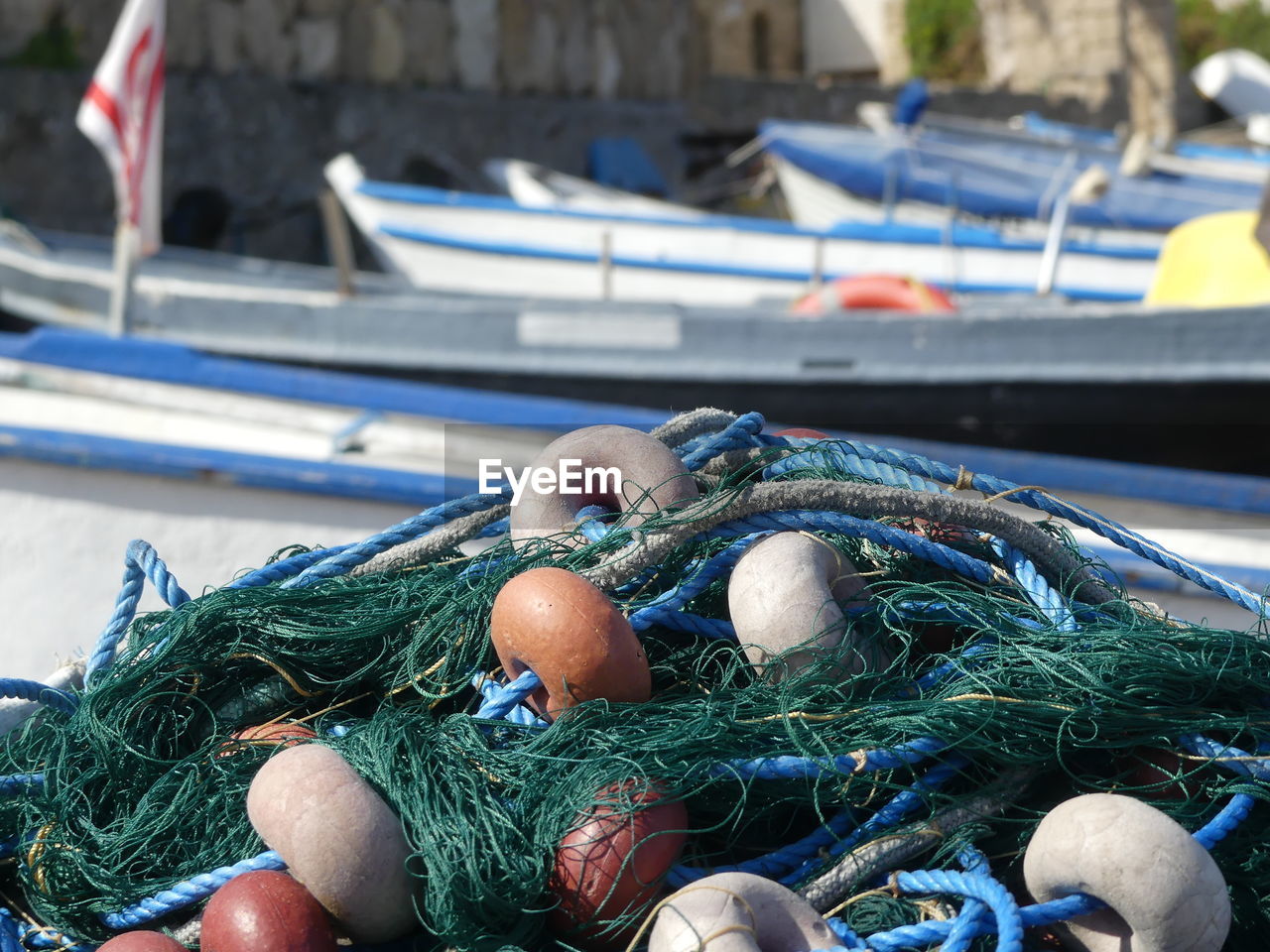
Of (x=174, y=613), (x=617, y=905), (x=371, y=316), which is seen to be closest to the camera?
(x=617, y=905)

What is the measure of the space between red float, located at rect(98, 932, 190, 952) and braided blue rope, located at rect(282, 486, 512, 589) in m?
0.63

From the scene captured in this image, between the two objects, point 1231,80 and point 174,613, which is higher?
point 1231,80

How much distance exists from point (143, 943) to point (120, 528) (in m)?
2.52

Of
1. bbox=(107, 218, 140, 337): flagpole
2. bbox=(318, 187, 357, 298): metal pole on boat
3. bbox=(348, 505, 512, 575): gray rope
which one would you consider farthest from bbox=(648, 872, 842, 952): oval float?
bbox=(318, 187, 357, 298): metal pole on boat

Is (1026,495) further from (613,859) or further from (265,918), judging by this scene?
(265,918)

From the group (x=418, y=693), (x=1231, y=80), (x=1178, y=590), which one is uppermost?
(x=1231, y=80)

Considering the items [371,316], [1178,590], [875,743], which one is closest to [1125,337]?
[1178,590]

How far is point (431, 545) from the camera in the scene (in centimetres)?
202

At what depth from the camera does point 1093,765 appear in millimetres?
1611

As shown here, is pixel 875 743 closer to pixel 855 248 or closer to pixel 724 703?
pixel 724 703

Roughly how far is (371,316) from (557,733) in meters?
4.66

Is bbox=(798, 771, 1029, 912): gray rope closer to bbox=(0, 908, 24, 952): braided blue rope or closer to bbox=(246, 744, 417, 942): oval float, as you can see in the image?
bbox=(246, 744, 417, 942): oval float

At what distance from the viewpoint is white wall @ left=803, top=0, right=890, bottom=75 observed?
27.6m

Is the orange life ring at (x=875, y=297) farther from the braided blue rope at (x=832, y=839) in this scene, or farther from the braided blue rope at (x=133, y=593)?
the braided blue rope at (x=832, y=839)
